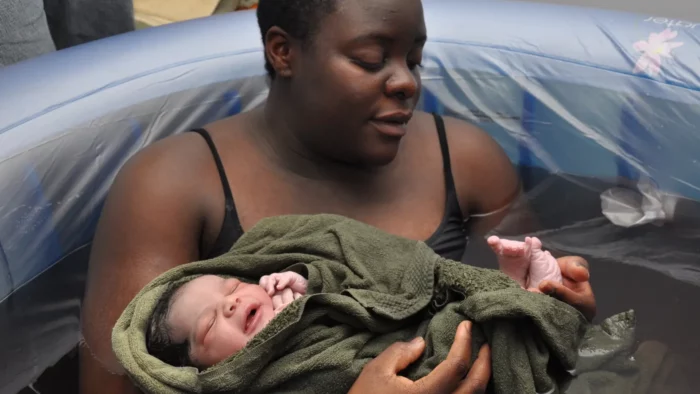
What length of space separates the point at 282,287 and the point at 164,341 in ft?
0.58

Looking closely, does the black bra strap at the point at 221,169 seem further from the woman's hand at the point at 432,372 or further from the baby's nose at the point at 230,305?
the woman's hand at the point at 432,372

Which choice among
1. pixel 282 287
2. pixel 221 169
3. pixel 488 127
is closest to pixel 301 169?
pixel 221 169

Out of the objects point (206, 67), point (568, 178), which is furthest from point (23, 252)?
point (568, 178)

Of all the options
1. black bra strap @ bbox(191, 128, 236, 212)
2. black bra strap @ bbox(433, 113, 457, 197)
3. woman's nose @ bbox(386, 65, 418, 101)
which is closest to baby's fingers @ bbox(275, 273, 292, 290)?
black bra strap @ bbox(191, 128, 236, 212)

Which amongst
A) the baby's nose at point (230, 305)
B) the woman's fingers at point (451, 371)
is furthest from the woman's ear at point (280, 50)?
the woman's fingers at point (451, 371)

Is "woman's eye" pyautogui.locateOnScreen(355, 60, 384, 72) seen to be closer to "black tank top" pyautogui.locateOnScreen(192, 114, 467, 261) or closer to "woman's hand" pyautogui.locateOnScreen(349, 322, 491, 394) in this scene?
"black tank top" pyautogui.locateOnScreen(192, 114, 467, 261)

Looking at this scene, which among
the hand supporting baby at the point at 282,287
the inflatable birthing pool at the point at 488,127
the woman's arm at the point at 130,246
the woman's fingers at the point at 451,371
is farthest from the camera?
the inflatable birthing pool at the point at 488,127

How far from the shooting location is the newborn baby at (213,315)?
107cm

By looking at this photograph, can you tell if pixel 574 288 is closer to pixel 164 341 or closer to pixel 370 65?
pixel 370 65

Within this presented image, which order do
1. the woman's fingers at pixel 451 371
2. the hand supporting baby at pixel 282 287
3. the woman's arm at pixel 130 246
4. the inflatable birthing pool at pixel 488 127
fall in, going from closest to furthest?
the woman's fingers at pixel 451 371, the hand supporting baby at pixel 282 287, the woman's arm at pixel 130 246, the inflatable birthing pool at pixel 488 127

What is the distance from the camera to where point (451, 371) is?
3.36 ft

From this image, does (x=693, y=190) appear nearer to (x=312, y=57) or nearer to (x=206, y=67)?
(x=312, y=57)

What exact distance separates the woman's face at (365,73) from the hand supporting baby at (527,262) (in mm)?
271

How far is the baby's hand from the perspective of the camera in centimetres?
114
